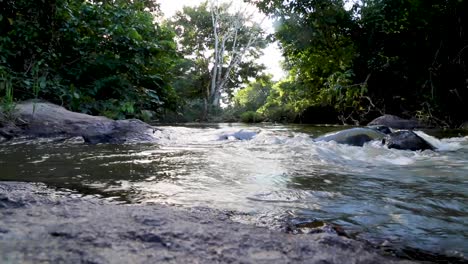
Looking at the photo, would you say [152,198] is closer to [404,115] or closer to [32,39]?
[32,39]

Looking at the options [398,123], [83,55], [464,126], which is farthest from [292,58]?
[83,55]

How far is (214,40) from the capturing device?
70.3 ft

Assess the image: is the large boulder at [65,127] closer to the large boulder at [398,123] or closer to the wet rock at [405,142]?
the wet rock at [405,142]

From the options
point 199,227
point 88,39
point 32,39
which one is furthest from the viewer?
point 88,39

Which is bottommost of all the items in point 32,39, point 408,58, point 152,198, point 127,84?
point 152,198

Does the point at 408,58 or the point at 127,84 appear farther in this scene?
the point at 408,58

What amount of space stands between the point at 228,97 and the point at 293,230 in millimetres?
25184

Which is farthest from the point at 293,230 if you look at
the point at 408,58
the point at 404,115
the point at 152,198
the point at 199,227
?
the point at 404,115

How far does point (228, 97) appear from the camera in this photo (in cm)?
2619

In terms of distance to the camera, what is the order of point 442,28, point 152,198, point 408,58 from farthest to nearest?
point 408,58 → point 442,28 → point 152,198

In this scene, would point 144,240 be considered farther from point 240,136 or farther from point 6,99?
point 240,136

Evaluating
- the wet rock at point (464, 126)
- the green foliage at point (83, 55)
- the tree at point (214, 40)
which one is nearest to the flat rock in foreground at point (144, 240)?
the green foliage at point (83, 55)

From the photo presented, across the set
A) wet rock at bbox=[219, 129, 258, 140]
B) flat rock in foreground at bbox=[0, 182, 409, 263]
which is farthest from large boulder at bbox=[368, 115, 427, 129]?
flat rock in foreground at bbox=[0, 182, 409, 263]

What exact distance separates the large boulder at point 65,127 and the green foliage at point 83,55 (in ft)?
1.16
